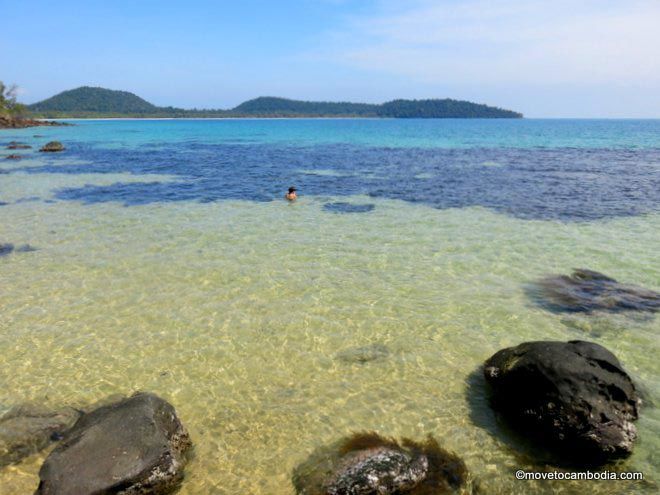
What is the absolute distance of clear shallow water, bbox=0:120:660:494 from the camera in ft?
27.9

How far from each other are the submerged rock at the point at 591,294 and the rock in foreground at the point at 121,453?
37.9ft

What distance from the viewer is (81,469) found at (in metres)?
6.84

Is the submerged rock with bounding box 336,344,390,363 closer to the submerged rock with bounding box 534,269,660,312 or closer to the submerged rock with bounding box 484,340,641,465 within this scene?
the submerged rock with bounding box 484,340,641,465

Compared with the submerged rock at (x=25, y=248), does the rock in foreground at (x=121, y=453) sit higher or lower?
lower

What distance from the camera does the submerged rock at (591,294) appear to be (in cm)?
1327

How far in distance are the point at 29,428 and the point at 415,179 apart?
33069 millimetres

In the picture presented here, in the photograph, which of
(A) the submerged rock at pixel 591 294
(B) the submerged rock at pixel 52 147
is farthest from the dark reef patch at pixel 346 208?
(B) the submerged rock at pixel 52 147

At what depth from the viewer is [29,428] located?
27.3ft

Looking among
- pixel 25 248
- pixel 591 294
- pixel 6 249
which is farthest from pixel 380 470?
pixel 6 249

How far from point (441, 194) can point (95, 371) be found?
82.8ft

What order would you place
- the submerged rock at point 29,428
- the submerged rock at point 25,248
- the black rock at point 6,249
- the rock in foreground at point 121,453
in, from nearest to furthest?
the rock in foreground at point 121,453 < the submerged rock at point 29,428 < the black rock at point 6,249 < the submerged rock at point 25,248

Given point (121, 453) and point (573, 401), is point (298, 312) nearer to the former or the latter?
point (121, 453)

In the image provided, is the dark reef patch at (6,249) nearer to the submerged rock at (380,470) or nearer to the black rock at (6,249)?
the black rock at (6,249)

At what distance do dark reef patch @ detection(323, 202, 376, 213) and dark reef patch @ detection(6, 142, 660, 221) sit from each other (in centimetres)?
333
